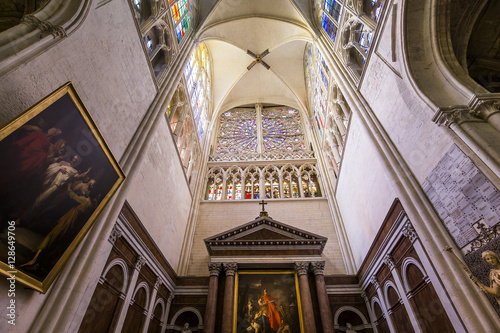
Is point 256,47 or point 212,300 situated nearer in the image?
point 212,300

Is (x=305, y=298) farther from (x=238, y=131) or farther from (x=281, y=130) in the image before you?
(x=238, y=131)

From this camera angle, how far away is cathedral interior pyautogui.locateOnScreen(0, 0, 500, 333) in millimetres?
3324

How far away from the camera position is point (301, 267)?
26.1ft

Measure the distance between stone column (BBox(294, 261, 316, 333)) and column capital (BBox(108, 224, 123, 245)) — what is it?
5.41 metres

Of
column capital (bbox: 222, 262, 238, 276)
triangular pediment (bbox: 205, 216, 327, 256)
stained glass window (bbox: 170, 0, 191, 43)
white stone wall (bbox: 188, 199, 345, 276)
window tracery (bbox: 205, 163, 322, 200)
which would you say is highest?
stained glass window (bbox: 170, 0, 191, 43)

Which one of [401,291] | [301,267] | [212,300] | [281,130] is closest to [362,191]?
[401,291]

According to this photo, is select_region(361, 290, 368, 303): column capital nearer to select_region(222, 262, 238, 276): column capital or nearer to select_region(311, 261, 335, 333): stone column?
select_region(311, 261, 335, 333): stone column

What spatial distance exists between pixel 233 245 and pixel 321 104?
8.28 meters

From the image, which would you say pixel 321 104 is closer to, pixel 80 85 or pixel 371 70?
pixel 371 70

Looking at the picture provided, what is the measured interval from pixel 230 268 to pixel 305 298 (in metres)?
2.46

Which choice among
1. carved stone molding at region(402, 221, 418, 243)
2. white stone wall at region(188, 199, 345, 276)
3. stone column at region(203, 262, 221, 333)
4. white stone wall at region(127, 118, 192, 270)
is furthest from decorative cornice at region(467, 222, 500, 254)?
white stone wall at region(188, 199, 345, 276)

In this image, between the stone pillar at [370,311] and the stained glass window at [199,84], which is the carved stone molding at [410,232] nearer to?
the stone pillar at [370,311]

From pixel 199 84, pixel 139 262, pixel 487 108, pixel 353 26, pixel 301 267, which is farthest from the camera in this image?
pixel 199 84

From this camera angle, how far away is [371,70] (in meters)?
6.39
